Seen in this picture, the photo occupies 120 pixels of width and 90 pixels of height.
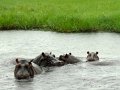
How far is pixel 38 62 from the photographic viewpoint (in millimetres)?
18922

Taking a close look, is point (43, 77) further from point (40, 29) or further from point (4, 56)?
point (40, 29)

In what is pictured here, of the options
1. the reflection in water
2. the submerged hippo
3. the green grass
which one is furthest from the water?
the green grass

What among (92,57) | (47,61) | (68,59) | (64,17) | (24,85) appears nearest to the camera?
(24,85)

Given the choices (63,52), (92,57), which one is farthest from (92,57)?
(63,52)

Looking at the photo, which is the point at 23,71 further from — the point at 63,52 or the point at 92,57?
the point at 63,52

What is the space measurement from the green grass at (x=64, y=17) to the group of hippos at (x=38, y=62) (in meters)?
7.38

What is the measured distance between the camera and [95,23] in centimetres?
2764

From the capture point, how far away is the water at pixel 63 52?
52.2 ft

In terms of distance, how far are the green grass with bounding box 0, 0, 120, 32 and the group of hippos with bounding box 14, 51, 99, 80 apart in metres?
7.38

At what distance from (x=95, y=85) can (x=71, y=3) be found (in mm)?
22080

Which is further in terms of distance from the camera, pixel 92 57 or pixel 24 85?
pixel 92 57

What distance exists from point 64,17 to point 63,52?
6.42 metres

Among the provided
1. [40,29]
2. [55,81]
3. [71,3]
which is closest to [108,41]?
[40,29]

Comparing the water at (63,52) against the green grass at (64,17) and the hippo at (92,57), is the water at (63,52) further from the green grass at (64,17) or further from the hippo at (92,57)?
the green grass at (64,17)
